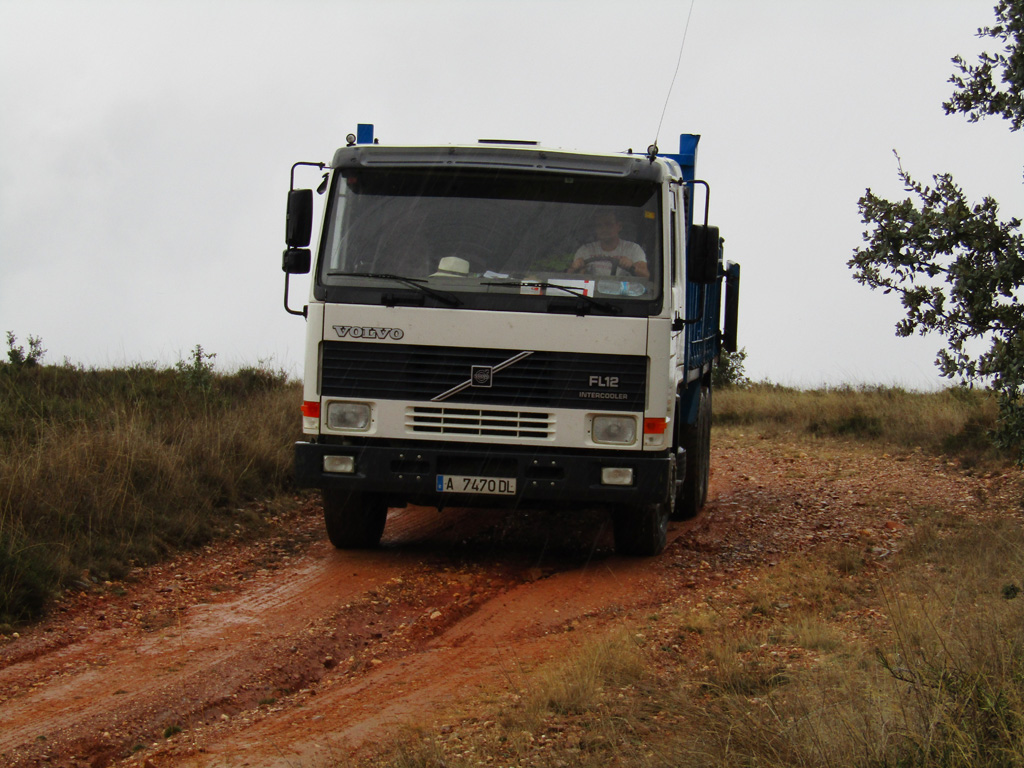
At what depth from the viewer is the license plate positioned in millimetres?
7082

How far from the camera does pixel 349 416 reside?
23.5 ft

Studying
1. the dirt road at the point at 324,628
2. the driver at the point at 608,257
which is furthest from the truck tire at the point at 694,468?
the driver at the point at 608,257

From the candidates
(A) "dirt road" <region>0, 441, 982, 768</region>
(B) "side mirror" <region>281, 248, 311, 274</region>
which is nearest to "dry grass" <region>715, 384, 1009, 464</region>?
(A) "dirt road" <region>0, 441, 982, 768</region>

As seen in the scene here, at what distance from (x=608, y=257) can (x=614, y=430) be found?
1137 mm

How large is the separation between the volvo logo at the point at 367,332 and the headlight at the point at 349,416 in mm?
462

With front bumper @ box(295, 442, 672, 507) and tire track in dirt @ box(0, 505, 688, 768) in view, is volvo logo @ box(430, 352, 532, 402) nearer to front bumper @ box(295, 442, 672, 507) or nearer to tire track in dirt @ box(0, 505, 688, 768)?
front bumper @ box(295, 442, 672, 507)

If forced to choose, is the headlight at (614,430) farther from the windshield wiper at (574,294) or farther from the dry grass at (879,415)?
the dry grass at (879,415)

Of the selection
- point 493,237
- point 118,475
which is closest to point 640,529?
point 493,237

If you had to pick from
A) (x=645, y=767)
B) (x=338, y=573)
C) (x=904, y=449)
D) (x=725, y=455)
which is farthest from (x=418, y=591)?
(x=904, y=449)

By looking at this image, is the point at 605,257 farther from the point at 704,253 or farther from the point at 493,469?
the point at 493,469

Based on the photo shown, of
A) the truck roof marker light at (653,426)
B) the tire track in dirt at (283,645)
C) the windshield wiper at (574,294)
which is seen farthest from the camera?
the truck roof marker light at (653,426)

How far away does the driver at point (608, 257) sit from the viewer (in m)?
7.02

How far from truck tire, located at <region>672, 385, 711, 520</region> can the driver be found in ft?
9.59

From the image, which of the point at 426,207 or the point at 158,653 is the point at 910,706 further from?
the point at 426,207
